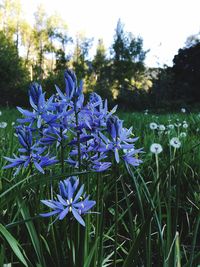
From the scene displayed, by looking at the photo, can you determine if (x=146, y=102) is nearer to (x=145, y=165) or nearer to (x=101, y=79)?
(x=101, y=79)

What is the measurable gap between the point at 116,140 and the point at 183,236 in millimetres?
1081

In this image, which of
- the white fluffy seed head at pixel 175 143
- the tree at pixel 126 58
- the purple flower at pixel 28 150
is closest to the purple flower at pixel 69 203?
the purple flower at pixel 28 150

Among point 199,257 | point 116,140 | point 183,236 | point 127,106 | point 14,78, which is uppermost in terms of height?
point 14,78

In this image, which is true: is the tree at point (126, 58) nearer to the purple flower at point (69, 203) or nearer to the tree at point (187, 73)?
the tree at point (187, 73)

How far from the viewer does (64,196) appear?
97cm

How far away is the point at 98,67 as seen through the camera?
4438 centimetres

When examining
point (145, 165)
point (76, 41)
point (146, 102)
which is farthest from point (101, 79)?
point (145, 165)

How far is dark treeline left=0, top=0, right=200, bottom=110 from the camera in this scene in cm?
2622

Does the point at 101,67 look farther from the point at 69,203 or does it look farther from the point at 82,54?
the point at 69,203

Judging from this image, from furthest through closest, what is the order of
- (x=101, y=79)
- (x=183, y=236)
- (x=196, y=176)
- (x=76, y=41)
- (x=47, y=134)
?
(x=76, y=41), (x=101, y=79), (x=196, y=176), (x=183, y=236), (x=47, y=134)

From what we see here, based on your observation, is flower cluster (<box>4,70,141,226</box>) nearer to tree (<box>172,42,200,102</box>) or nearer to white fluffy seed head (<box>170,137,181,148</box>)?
white fluffy seed head (<box>170,137,181,148</box>)

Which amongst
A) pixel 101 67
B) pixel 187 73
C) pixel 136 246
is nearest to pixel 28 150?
pixel 136 246

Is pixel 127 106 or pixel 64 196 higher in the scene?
pixel 127 106

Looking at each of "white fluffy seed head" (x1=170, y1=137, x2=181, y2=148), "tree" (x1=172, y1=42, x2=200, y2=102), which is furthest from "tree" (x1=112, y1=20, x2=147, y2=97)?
"white fluffy seed head" (x1=170, y1=137, x2=181, y2=148)
